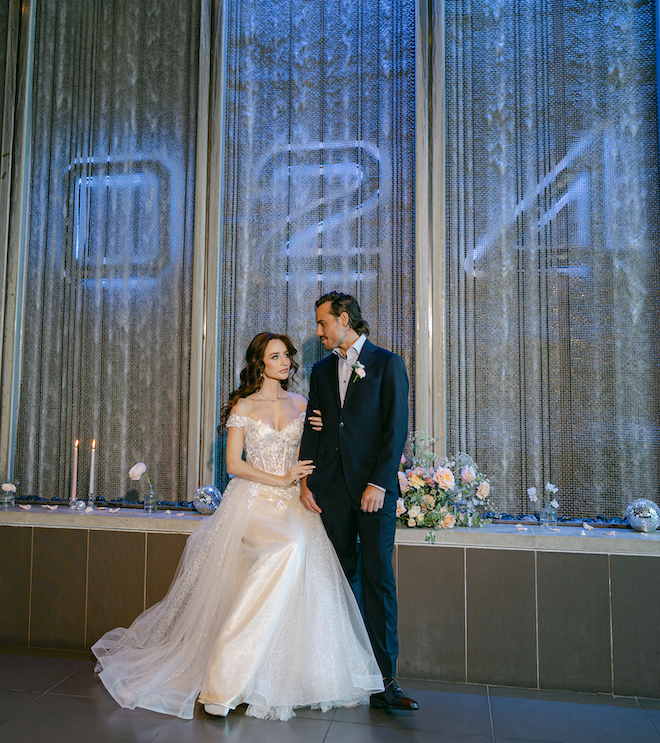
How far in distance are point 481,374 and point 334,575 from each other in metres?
1.45

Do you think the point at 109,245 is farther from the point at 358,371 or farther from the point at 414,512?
the point at 414,512

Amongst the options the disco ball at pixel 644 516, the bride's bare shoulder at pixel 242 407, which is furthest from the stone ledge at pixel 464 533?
the bride's bare shoulder at pixel 242 407

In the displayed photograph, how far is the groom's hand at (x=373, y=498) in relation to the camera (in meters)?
2.63

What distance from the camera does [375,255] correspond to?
12.1 feet

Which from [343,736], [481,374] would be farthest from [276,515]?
[481,374]

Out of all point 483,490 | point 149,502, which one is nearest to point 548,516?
point 483,490

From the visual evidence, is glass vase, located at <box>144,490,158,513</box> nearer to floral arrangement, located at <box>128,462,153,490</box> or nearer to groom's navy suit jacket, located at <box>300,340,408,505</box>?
floral arrangement, located at <box>128,462,153,490</box>

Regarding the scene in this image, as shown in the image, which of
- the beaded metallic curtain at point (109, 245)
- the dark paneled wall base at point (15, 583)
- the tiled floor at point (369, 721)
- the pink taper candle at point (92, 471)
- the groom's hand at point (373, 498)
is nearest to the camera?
the tiled floor at point (369, 721)

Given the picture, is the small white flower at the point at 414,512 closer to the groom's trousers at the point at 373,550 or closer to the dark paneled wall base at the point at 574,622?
the groom's trousers at the point at 373,550

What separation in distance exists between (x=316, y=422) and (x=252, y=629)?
3.09ft

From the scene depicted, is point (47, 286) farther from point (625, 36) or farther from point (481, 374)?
point (625, 36)

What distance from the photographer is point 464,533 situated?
3043 millimetres

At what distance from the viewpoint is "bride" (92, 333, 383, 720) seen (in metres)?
2.48

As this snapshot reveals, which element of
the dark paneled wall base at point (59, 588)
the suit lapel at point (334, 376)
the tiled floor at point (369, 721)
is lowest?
the tiled floor at point (369, 721)
